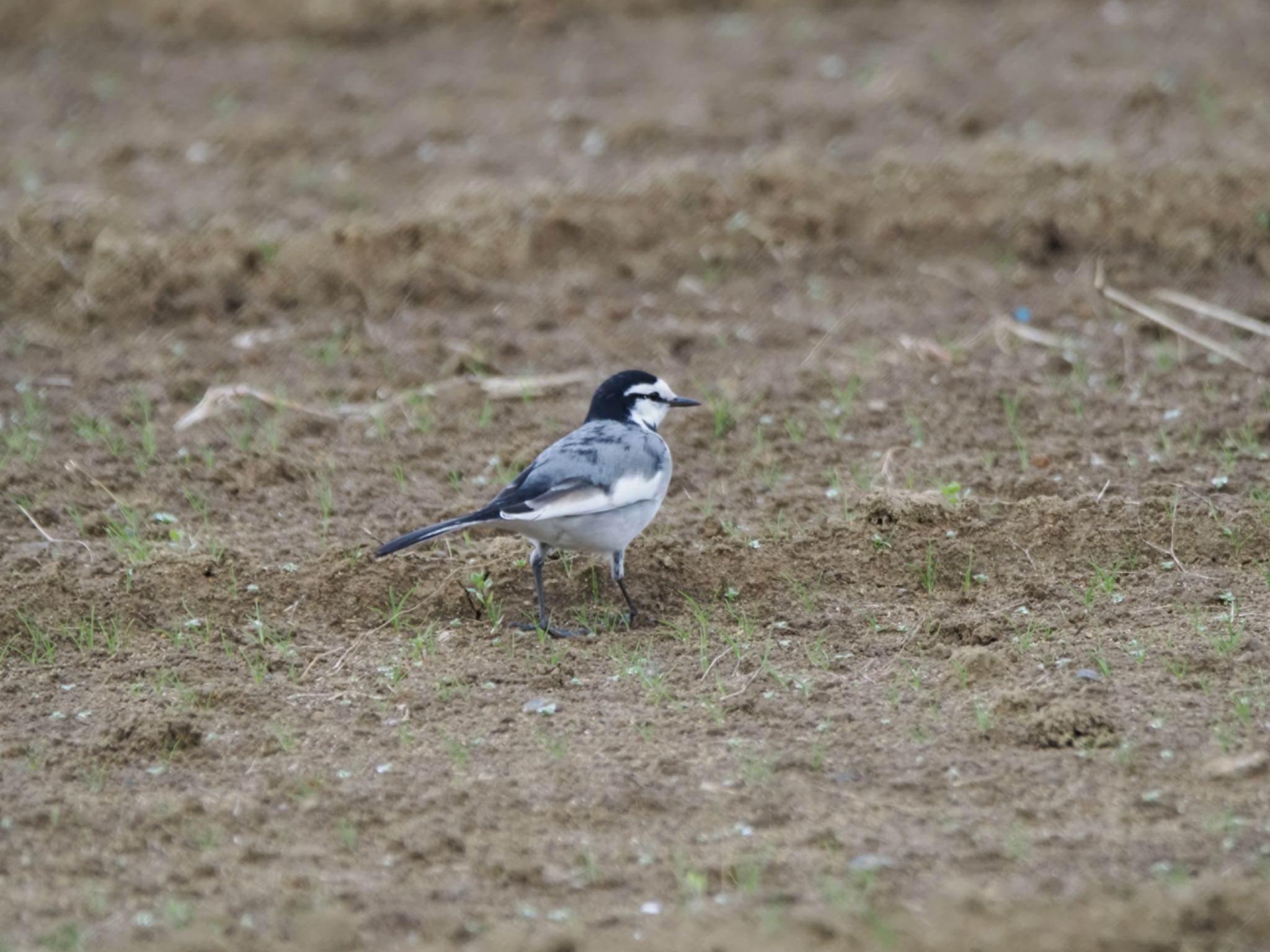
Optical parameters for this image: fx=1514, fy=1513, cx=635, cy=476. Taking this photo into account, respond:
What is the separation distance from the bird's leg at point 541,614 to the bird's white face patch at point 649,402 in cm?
80

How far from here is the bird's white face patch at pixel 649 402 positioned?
6156 mm

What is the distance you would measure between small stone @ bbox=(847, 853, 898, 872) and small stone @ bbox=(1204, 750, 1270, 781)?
0.99m

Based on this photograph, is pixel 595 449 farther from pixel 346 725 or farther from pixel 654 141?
pixel 654 141

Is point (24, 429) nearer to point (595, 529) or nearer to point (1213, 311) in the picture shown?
point (595, 529)

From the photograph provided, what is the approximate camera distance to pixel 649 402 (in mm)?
6215

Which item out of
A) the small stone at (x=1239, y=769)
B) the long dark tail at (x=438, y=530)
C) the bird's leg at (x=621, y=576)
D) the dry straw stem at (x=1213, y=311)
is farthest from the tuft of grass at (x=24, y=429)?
the dry straw stem at (x=1213, y=311)

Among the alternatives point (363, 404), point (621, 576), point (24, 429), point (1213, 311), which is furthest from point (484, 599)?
point (1213, 311)

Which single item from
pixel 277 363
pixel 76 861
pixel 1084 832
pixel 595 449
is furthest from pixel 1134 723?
pixel 277 363

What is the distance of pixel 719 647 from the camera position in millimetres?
5270

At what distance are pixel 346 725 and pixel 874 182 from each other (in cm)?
534

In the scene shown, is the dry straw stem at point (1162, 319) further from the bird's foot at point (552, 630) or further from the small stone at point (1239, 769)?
the bird's foot at point (552, 630)

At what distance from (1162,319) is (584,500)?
3788mm

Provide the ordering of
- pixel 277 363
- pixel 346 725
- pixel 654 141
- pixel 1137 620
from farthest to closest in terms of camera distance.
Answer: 1. pixel 654 141
2. pixel 277 363
3. pixel 1137 620
4. pixel 346 725

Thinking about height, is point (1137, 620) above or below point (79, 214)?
below
